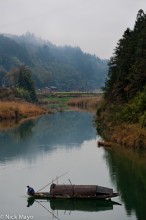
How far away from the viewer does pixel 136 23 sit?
218 ft

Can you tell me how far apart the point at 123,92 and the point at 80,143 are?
38.6ft

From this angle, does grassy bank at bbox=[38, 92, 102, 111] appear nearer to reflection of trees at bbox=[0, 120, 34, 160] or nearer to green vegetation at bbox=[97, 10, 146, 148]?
reflection of trees at bbox=[0, 120, 34, 160]

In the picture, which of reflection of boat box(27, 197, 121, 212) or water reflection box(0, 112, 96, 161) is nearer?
reflection of boat box(27, 197, 121, 212)

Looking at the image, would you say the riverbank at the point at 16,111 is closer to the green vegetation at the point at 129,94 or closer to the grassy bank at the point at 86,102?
the green vegetation at the point at 129,94

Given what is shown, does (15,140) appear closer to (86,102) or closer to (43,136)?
(43,136)

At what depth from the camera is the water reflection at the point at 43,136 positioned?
48.0 meters

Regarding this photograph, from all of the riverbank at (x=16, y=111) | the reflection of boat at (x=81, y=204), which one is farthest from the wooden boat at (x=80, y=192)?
the riverbank at (x=16, y=111)

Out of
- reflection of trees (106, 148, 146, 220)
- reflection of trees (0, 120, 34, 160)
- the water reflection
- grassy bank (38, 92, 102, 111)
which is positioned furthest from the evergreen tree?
grassy bank (38, 92, 102, 111)

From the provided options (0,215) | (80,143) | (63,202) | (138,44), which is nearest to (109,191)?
(63,202)

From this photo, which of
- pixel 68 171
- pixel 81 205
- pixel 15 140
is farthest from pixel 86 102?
pixel 81 205

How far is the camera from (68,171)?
1417 inches

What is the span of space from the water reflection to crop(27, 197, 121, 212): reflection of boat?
1618 centimetres

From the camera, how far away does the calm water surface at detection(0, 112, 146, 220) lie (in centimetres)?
2606

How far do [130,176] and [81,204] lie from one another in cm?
825
